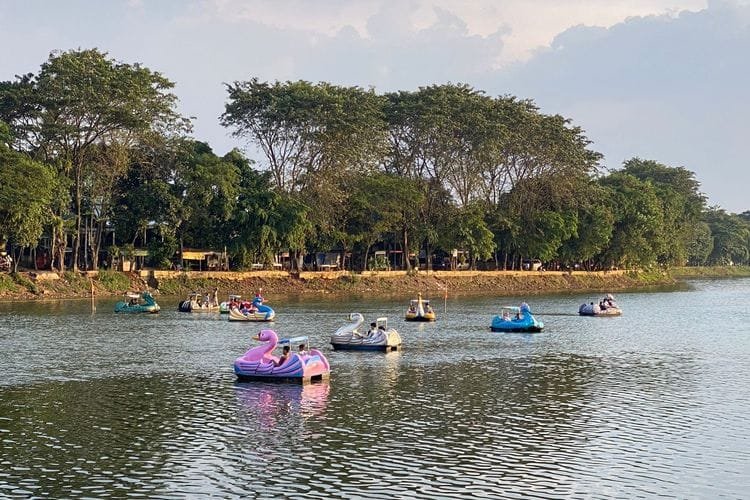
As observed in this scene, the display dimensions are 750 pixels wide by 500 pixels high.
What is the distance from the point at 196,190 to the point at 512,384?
202 ft

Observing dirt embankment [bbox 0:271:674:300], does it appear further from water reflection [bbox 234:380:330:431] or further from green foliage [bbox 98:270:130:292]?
water reflection [bbox 234:380:330:431]

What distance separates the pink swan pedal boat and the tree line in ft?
152

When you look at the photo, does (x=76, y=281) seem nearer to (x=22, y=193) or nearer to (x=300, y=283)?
(x=22, y=193)

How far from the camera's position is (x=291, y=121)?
9681 centimetres

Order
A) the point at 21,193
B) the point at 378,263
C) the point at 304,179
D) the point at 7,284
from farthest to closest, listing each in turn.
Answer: the point at 378,263
the point at 304,179
the point at 7,284
the point at 21,193

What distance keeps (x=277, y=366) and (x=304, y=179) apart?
66.9 m

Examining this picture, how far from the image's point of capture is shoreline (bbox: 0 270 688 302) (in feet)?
271

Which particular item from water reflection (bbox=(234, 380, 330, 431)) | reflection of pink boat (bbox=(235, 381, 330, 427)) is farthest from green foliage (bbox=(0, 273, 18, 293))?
reflection of pink boat (bbox=(235, 381, 330, 427))

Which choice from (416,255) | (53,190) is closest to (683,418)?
(53,190)

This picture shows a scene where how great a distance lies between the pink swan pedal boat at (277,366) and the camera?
35.1m

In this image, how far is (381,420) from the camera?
92.8ft

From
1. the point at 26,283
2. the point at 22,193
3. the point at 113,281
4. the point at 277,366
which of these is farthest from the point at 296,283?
the point at 277,366

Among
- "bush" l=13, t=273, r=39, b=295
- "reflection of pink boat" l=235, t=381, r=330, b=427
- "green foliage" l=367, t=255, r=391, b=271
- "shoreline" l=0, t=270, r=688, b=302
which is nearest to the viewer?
"reflection of pink boat" l=235, t=381, r=330, b=427

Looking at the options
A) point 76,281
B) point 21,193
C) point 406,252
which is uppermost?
point 21,193
